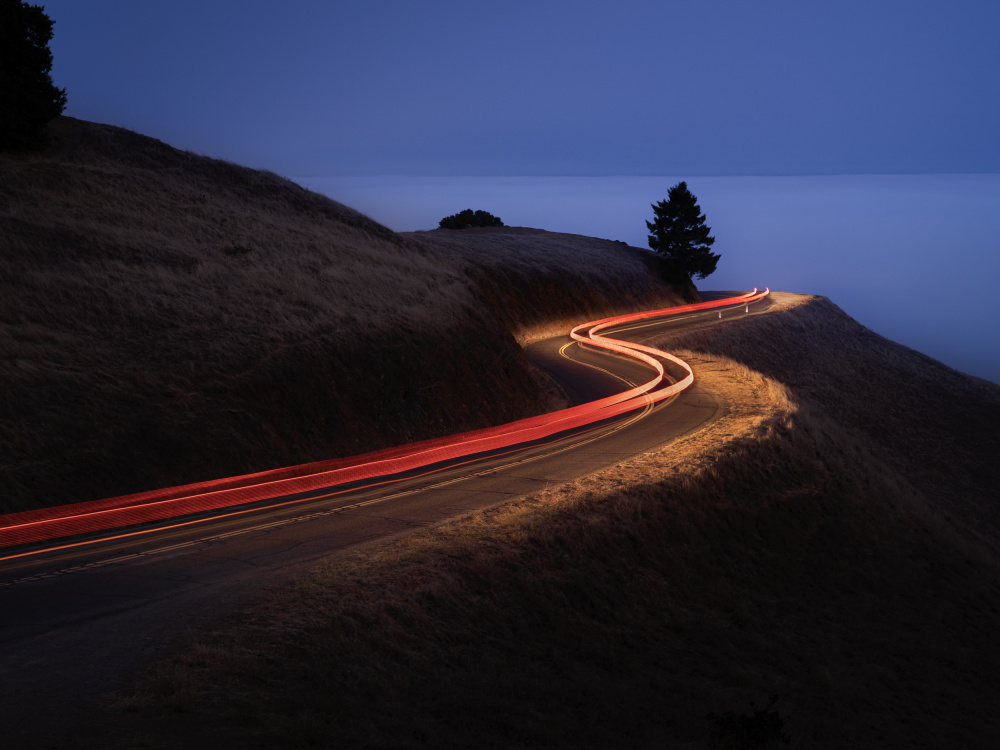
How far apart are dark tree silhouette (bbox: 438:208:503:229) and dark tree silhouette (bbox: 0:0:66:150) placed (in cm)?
5342

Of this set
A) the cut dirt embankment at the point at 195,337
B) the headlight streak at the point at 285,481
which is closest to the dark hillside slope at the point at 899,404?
the headlight streak at the point at 285,481

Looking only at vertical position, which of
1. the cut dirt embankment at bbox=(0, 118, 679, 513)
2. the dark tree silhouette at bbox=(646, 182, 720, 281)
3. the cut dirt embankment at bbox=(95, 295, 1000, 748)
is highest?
the dark tree silhouette at bbox=(646, 182, 720, 281)

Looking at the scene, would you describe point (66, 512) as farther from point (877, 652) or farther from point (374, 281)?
point (374, 281)

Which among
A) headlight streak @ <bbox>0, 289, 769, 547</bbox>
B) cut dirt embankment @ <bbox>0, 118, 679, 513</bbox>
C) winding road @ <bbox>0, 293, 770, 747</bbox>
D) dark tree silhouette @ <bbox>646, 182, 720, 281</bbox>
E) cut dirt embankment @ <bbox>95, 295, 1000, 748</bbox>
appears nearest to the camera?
winding road @ <bbox>0, 293, 770, 747</bbox>

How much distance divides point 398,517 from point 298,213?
31180 mm

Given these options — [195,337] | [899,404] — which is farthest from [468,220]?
[195,337]

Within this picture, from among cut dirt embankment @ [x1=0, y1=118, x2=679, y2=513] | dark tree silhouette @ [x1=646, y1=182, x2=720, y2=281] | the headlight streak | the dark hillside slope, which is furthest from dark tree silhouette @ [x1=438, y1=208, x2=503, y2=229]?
the headlight streak

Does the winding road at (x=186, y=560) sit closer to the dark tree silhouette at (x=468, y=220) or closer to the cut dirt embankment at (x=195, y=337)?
the cut dirt embankment at (x=195, y=337)

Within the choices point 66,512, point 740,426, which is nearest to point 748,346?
point 740,426

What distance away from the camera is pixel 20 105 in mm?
34469

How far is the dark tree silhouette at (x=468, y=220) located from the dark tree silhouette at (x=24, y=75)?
53420 millimetres

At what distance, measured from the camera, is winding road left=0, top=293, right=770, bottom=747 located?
796 cm

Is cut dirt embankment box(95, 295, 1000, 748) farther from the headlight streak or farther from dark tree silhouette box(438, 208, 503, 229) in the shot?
dark tree silhouette box(438, 208, 503, 229)

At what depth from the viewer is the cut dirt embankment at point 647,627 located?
8.28 m
